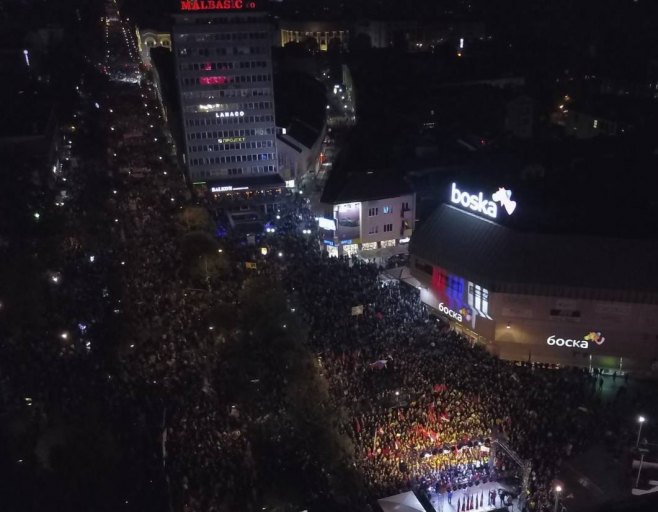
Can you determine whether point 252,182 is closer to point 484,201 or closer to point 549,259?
point 484,201

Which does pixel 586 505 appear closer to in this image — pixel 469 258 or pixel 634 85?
pixel 469 258

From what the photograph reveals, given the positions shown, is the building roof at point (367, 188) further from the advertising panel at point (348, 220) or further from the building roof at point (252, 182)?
the building roof at point (252, 182)

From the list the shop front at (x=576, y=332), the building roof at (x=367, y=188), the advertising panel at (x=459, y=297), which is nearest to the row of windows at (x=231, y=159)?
the building roof at (x=367, y=188)

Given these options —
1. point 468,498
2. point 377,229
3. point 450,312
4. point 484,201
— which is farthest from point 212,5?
point 468,498

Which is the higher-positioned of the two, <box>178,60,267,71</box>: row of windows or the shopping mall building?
<box>178,60,267,71</box>: row of windows

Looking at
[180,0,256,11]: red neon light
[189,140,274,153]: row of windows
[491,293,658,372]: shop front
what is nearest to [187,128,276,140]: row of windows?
[189,140,274,153]: row of windows

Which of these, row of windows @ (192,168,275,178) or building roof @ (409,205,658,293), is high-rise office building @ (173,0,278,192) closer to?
row of windows @ (192,168,275,178)
